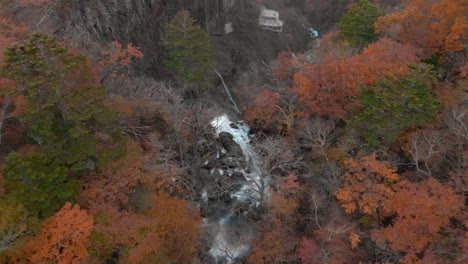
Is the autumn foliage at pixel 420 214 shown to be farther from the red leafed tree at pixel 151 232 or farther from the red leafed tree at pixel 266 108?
the red leafed tree at pixel 266 108

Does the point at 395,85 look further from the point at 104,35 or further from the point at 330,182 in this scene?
the point at 104,35

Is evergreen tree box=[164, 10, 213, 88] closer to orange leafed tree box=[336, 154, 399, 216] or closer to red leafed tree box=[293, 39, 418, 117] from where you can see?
red leafed tree box=[293, 39, 418, 117]

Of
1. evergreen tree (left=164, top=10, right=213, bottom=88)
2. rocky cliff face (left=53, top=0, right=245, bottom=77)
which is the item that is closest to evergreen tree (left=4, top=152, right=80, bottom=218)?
rocky cliff face (left=53, top=0, right=245, bottom=77)

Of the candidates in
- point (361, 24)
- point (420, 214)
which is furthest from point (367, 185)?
point (361, 24)

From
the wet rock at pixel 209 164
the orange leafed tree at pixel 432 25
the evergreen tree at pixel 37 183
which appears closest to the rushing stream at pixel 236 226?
the wet rock at pixel 209 164

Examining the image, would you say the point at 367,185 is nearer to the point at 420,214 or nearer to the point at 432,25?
the point at 420,214

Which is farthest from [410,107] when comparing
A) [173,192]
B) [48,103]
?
[48,103]
